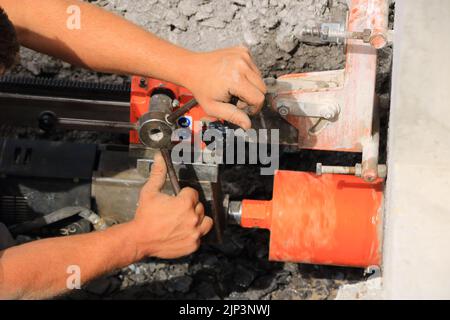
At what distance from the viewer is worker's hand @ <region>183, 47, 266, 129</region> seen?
2.09 m

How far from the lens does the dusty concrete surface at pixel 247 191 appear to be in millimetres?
3031

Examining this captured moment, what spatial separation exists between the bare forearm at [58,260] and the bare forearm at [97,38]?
0.56 meters

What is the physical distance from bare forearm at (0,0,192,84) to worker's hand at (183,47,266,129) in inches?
3.9

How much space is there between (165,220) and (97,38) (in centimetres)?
67

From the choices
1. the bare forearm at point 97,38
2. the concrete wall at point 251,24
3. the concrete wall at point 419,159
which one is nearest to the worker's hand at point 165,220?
the bare forearm at point 97,38

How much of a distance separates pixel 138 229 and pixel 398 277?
83 centimetres

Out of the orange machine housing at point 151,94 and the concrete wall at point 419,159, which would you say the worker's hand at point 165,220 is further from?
the concrete wall at point 419,159

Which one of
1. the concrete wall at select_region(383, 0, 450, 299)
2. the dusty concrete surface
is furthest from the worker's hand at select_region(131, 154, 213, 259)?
the dusty concrete surface

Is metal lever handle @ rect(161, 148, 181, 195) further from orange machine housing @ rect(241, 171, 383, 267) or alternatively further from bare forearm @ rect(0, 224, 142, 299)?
orange machine housing @ rect(241, 171, 383, 267)

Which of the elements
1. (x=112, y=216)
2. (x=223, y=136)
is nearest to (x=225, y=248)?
(x=112, y=216)

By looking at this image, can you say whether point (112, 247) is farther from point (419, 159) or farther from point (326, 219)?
point (419, 159)

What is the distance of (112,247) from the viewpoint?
2158 millimetres

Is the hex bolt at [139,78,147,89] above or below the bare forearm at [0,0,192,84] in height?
below
